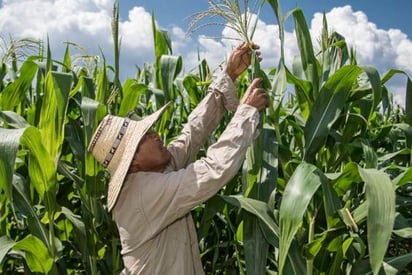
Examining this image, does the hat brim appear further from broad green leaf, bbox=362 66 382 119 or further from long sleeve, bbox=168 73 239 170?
broad green leaf, bbox=362 66 382 119

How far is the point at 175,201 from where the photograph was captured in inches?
71.7

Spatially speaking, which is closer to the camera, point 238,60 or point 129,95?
point 238,60

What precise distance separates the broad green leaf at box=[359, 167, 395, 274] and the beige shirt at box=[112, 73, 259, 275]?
1.32 ft

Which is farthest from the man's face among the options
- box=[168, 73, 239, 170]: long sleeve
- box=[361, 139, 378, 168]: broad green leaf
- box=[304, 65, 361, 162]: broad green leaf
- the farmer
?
box=[361, 139, 378, 168]: broad green leaf

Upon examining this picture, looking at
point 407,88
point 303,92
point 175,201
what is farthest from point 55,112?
point 407,88

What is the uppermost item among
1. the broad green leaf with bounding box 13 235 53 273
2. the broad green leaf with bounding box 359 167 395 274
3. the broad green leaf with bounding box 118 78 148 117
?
the broad green leaf with bounding box 118 78 148 117

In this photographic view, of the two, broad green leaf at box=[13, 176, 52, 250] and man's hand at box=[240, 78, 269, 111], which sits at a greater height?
man's hand at box=[240, 78, 269, 111]

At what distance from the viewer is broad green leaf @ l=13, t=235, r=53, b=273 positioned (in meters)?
2.06

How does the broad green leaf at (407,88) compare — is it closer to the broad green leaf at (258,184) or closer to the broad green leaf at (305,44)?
the broad green leaf at (305,44)

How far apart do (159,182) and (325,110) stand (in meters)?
0.67

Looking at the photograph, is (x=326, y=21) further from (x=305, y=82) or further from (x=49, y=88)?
(x=49, y=88)

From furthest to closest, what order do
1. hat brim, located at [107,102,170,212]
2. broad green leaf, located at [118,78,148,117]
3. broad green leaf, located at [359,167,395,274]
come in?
broad green leaf, located at [118,78,148,117] → hat brim, located at [107,102,170,212] → broad green leaf, located at [359,167,395,274]

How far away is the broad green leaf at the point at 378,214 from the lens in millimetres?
1522

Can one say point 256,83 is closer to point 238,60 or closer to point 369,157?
point 238,60
